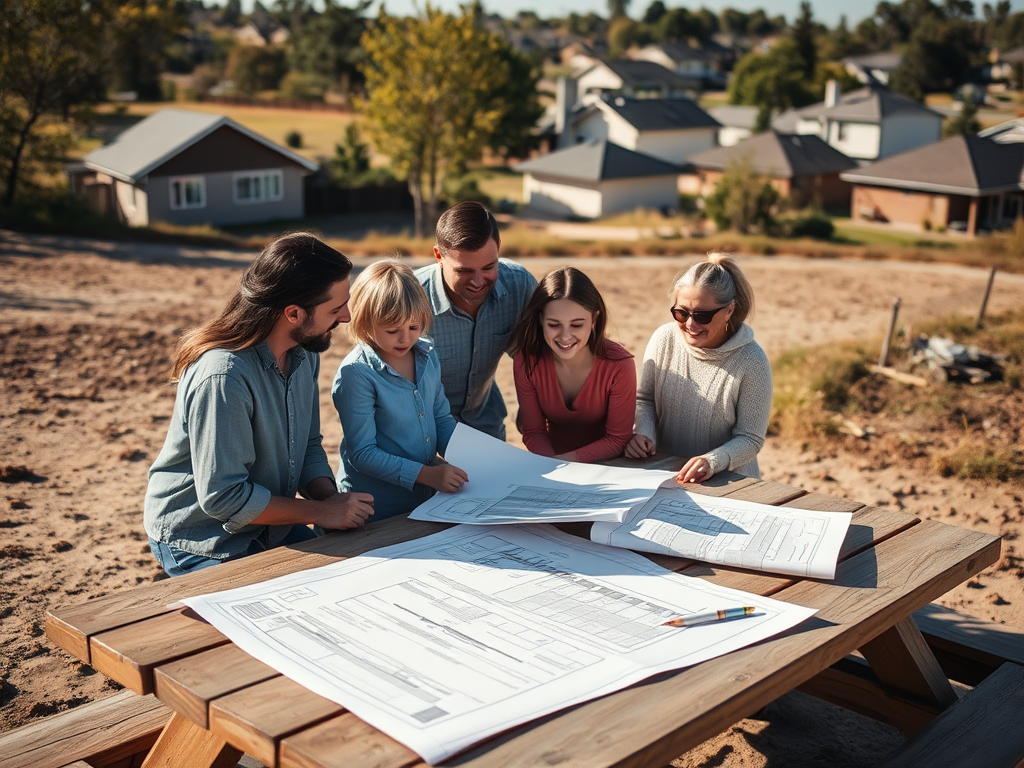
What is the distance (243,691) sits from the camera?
1881mm

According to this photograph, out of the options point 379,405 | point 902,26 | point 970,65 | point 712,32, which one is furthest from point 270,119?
point 712,32

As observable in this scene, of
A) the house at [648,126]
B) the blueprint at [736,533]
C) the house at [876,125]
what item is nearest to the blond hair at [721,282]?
the blueprint at [736,533]

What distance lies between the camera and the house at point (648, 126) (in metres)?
54.9

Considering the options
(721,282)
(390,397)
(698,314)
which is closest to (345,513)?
(390,397)

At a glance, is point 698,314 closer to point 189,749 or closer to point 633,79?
point 189,749

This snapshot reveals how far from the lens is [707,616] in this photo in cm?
220

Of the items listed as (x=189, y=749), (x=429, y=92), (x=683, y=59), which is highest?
(x=683, y=59)

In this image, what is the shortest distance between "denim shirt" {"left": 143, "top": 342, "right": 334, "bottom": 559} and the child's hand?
0.47 meters

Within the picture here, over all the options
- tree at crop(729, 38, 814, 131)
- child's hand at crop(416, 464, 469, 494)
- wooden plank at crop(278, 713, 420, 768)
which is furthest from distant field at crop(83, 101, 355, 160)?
wooden plank at crop(278, 713, 420, 768)

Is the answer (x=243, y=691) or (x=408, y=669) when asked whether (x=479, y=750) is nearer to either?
(x=408, y=669)

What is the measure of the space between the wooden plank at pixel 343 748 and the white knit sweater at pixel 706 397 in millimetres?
2193

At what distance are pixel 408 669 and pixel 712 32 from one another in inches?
7086

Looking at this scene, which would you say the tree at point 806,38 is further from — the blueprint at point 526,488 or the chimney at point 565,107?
the blueprint at point 526,488

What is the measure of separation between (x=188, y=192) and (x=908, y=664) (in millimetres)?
35903
